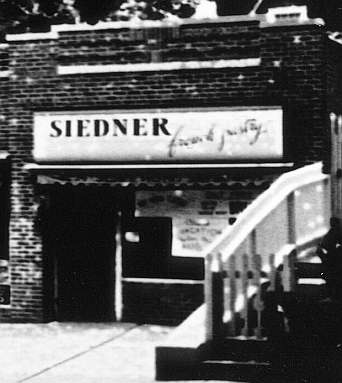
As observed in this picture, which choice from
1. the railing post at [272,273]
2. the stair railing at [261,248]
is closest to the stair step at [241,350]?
the stair railing at [261,248]

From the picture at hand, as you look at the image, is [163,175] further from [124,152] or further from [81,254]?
[81,254]

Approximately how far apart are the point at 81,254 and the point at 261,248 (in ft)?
15.4

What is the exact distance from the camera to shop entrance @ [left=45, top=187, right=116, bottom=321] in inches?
547

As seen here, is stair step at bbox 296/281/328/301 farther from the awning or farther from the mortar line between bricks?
the awning

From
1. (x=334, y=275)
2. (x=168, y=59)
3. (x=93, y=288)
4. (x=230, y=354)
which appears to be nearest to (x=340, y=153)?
(x=334, y=275)

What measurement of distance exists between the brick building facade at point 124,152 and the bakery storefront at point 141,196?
0.9 inches

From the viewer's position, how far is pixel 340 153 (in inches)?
389

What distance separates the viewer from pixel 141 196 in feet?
45.2

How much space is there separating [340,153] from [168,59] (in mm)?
4334

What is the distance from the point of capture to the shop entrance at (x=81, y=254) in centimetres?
1390

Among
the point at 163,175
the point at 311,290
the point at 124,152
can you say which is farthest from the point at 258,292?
the point at 124,152

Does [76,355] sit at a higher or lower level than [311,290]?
lower

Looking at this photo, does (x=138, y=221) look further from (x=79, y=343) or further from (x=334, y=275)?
(x=334, y=275)

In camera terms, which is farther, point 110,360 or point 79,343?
point 79,343
